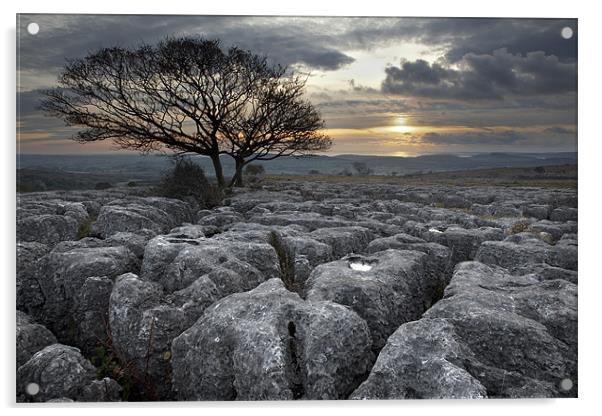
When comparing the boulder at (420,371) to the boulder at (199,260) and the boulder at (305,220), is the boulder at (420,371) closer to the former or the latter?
the boulder at (199,260)

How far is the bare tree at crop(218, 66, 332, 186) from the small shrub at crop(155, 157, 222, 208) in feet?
2.39

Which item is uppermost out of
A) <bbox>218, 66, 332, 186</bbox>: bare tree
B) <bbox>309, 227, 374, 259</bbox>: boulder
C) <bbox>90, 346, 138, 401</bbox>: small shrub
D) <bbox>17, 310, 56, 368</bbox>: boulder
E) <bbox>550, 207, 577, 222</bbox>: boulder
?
<bbox>218, 66, 332, 186</bbox>: bare tree

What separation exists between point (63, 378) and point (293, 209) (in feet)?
17.2

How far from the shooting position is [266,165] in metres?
8.01

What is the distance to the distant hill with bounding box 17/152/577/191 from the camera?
23.4ft

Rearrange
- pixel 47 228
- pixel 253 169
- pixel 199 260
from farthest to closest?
pixel 253 169, pixel 47 228, pixel 199 260

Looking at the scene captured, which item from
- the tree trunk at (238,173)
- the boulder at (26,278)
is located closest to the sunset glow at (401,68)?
the boulder at (26,278)

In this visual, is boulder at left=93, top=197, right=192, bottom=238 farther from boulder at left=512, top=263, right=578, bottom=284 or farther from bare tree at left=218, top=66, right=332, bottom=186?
boulder at left=512, top=263, right=578, bottom=284

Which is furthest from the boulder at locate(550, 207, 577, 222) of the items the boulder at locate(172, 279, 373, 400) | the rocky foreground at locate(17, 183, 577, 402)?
the boulder at locate(172, 279, 373, 400)

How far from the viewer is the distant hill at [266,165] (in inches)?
281

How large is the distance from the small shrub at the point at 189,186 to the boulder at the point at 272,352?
140 inches

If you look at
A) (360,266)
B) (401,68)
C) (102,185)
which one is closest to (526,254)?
(360,266)

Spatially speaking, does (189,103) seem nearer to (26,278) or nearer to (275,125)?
(275,125)
